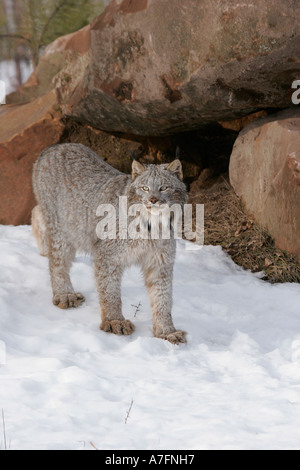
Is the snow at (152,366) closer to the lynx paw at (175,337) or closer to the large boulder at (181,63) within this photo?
the lynx paw at (175,337)

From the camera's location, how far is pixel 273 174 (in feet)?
20.0

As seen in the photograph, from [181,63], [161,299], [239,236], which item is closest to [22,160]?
[181,63]

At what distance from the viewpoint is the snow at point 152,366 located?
9.84ft

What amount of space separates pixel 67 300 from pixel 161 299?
94 cm

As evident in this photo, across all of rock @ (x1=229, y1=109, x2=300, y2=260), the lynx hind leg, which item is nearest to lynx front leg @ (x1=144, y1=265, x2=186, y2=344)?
the lynx hind leg

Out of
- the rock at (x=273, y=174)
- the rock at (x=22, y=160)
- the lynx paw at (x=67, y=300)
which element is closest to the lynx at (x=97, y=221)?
the lynx paw at (x=67, y=300)

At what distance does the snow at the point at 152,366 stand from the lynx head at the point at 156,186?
1083 mm

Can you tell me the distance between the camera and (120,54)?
6.43 m

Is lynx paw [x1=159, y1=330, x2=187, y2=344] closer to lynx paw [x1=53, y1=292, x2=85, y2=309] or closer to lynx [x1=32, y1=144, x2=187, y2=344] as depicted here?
lynx [x1=32, y1=144, x2=187, y2=344]

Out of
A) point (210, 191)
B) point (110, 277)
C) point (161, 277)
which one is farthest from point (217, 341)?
point (210, 191)

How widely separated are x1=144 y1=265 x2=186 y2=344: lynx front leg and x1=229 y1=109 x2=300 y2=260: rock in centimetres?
175

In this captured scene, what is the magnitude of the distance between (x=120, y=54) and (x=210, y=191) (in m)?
2.21

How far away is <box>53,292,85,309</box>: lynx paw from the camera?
5133 millimetres
